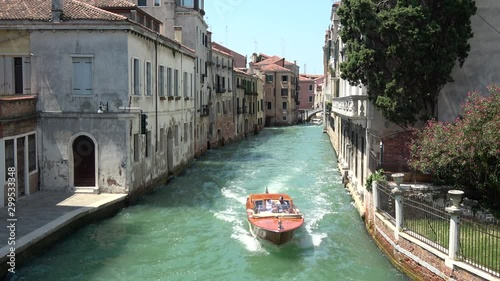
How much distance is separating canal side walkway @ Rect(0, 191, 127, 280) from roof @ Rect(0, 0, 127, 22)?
573cm

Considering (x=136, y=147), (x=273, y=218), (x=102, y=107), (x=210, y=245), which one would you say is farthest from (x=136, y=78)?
(x=273, y=218)

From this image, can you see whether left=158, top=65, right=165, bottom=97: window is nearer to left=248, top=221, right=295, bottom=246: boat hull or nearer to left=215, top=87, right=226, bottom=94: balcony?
left=248, top=221, right=295, bottom=246: boat hull

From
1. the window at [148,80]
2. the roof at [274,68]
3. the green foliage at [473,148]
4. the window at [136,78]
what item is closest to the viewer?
the green foliage at [473,148]

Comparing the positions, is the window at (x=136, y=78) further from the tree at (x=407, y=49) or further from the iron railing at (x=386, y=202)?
the iron railing at (x=386, y=202)

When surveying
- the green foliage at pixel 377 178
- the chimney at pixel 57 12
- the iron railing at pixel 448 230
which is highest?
the chimney at pixel 57 12

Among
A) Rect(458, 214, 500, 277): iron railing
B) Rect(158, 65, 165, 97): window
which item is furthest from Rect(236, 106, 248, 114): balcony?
Rect(458, 214, 500, 277): iron railing

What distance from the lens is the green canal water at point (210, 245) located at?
37.5ft

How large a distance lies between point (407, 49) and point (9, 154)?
38.1ft

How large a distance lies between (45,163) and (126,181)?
2791mm

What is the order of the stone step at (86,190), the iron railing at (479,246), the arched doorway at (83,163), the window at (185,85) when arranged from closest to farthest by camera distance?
the iron railing at (479,246)
the stone step at (86,190)
the arched doorway at (83,163)
the window at (185,85)

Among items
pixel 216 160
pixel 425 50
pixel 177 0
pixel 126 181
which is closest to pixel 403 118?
pixel 425 50

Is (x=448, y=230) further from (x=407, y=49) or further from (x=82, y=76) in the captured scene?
(x=82, y=76)

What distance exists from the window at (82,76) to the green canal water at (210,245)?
420 cm

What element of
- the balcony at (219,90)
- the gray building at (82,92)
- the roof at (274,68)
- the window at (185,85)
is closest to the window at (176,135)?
the window at (185,85)
